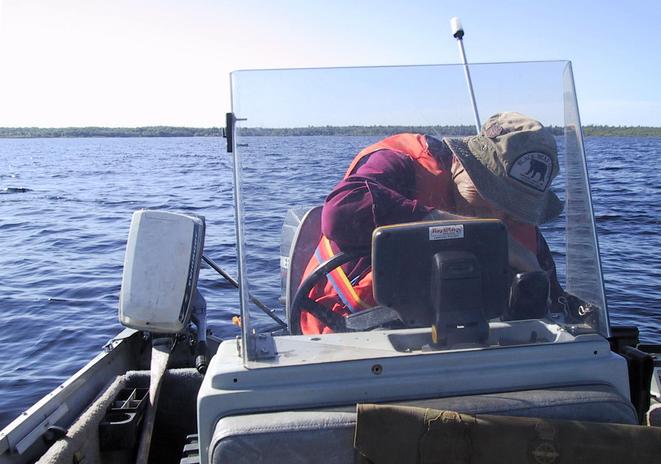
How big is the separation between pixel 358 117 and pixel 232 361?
3.54 ft

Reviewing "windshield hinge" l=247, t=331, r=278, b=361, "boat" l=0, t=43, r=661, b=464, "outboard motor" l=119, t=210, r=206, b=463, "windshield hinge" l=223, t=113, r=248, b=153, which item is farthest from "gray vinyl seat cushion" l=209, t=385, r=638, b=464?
"outboard motor" l=119, t=210, r=206, b=463

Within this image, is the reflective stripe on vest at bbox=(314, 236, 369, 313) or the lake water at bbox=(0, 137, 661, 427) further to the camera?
the lake water at bbox=(0, 137, 661, 427)

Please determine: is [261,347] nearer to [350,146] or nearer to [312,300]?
[312,300]

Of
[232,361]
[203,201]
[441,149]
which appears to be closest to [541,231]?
[441,149]

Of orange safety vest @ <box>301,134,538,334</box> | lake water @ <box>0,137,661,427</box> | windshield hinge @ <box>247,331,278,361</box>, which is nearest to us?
windshield hinge @ <box>247,331,278,361</box>

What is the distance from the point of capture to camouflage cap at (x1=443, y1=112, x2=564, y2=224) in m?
2.26

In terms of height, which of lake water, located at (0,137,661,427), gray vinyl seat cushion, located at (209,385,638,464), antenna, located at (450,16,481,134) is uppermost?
antenna, located at (450,16,481,134)

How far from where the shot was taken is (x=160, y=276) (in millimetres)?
3277

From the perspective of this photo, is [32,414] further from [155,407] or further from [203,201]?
[203,201]

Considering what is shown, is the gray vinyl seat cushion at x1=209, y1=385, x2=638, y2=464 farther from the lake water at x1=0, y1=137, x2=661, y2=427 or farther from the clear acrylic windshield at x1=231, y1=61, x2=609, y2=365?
the lake water at x1=0, y1=137, x2=661, y2=427

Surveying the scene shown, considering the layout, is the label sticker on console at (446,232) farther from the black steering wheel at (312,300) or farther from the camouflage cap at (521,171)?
the black steering wheel at (312,300)

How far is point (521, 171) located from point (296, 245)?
925 mm

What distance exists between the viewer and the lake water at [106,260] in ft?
8.91

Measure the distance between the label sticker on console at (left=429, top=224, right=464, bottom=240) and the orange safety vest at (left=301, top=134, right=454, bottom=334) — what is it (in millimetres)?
378
